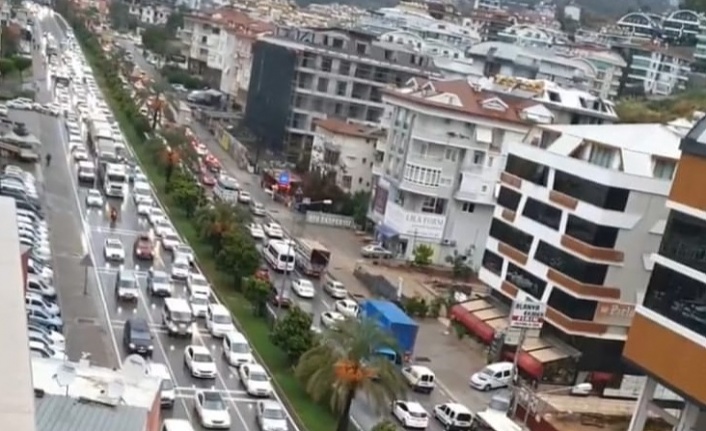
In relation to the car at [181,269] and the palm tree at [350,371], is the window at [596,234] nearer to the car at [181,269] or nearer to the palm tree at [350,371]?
the palm tree at [350,371]

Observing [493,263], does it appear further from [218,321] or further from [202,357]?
[202,357]

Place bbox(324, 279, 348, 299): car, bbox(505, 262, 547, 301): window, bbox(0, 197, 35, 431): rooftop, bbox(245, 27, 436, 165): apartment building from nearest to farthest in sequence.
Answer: bbox(0, 197, 35, 431): rooftop, bbox(505, 262, 547, 301): window, bbox(324, 279, 348, 299): car, bbox(245, 27, 436, 165): apartment building

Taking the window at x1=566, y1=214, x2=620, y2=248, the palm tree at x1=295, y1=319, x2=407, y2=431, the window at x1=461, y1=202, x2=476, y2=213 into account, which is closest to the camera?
the palm tree at x1=295, y1=319, x2=407, y2=431

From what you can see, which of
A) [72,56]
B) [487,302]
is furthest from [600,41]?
[487,302]

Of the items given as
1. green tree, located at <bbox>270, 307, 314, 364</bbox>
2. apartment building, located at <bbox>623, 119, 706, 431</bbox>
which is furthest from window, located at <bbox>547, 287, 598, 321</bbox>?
apartment building, located at <bbox>623, 119, 706, 431</bbox>

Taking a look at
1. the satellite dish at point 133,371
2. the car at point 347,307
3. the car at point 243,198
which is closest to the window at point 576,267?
the car at point 347,307

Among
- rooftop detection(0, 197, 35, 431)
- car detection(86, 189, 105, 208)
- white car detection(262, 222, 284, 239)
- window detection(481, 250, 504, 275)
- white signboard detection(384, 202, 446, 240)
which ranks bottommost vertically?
white car detection(262, 222, 284, 239)

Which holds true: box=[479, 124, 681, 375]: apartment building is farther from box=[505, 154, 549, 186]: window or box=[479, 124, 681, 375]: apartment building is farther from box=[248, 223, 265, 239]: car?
box=[248, 223, 265, 239]: car

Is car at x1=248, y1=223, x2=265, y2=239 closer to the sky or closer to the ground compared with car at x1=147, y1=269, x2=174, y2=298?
closer to the ground
